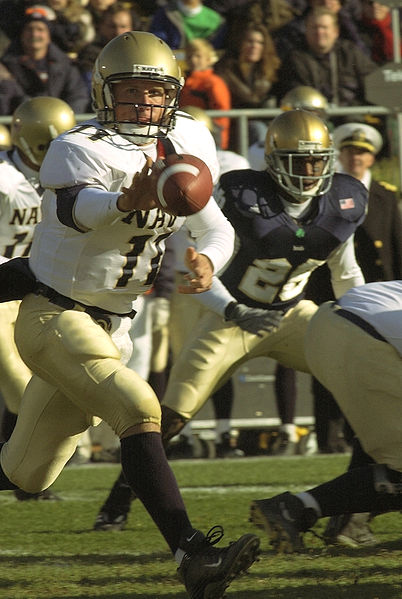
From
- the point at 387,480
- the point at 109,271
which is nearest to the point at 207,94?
the point at 109,271

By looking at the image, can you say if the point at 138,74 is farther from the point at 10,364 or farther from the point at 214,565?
the point at 10,364

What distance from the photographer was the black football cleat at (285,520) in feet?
11.6

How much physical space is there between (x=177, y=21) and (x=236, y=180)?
4.14 meters

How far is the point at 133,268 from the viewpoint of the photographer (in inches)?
142

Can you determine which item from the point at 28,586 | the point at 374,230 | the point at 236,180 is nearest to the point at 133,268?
the point at 28,586

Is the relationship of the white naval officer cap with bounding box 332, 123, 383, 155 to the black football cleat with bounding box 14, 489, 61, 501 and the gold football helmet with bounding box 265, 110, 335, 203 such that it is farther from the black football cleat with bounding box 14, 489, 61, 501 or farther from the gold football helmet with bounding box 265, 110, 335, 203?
the black football cleat with bounding box 14, 489, 61, 501

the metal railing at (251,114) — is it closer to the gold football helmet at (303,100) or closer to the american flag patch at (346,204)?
the gold football helmet at (303,100)

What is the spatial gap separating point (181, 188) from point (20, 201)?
95.8 inches

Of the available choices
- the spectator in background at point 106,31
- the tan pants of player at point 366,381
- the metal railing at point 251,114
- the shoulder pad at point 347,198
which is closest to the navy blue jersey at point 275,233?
the shoulder pad at point 347,198

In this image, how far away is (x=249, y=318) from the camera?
4805mm

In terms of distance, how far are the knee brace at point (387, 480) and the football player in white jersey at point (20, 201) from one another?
202 cm

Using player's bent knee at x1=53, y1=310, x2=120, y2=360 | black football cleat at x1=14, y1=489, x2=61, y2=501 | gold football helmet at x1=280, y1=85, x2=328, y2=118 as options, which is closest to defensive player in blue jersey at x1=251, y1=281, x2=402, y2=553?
player's bent knee at x1=53, y1=310, x2=120, y2=360

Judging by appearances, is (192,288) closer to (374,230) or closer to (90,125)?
(90,125)

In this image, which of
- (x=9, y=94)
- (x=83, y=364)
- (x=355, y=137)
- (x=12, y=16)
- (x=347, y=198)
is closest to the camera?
(x=83, y=364)
